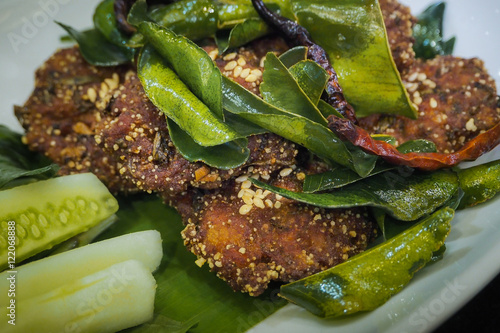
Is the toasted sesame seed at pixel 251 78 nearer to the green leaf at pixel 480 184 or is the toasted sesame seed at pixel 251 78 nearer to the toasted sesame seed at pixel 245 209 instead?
the toasted sesame seed at pixel 245 209

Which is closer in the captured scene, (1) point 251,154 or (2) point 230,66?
(1) point 251,154

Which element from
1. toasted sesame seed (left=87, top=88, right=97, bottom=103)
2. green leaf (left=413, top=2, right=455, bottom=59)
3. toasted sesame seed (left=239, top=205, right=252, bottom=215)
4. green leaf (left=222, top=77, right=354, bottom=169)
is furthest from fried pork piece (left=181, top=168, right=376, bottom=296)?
green leaf (left=413, top=2, right=455, bottom=59)

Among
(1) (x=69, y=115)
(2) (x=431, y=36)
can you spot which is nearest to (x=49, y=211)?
(1) (x=69, y=115)

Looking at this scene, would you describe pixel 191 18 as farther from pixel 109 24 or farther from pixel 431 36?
pixel 431 36

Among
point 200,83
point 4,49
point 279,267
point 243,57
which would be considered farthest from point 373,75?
point 4,49

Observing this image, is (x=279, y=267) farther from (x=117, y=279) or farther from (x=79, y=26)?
(x=79, y=26)

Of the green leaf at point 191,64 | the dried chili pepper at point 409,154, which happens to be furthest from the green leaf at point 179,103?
the dried chili pepper at point 409,154

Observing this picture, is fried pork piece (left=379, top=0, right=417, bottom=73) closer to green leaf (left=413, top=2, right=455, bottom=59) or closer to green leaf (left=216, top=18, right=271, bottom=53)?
green leaf (left=413, top=2, right=455, bottom=59)
